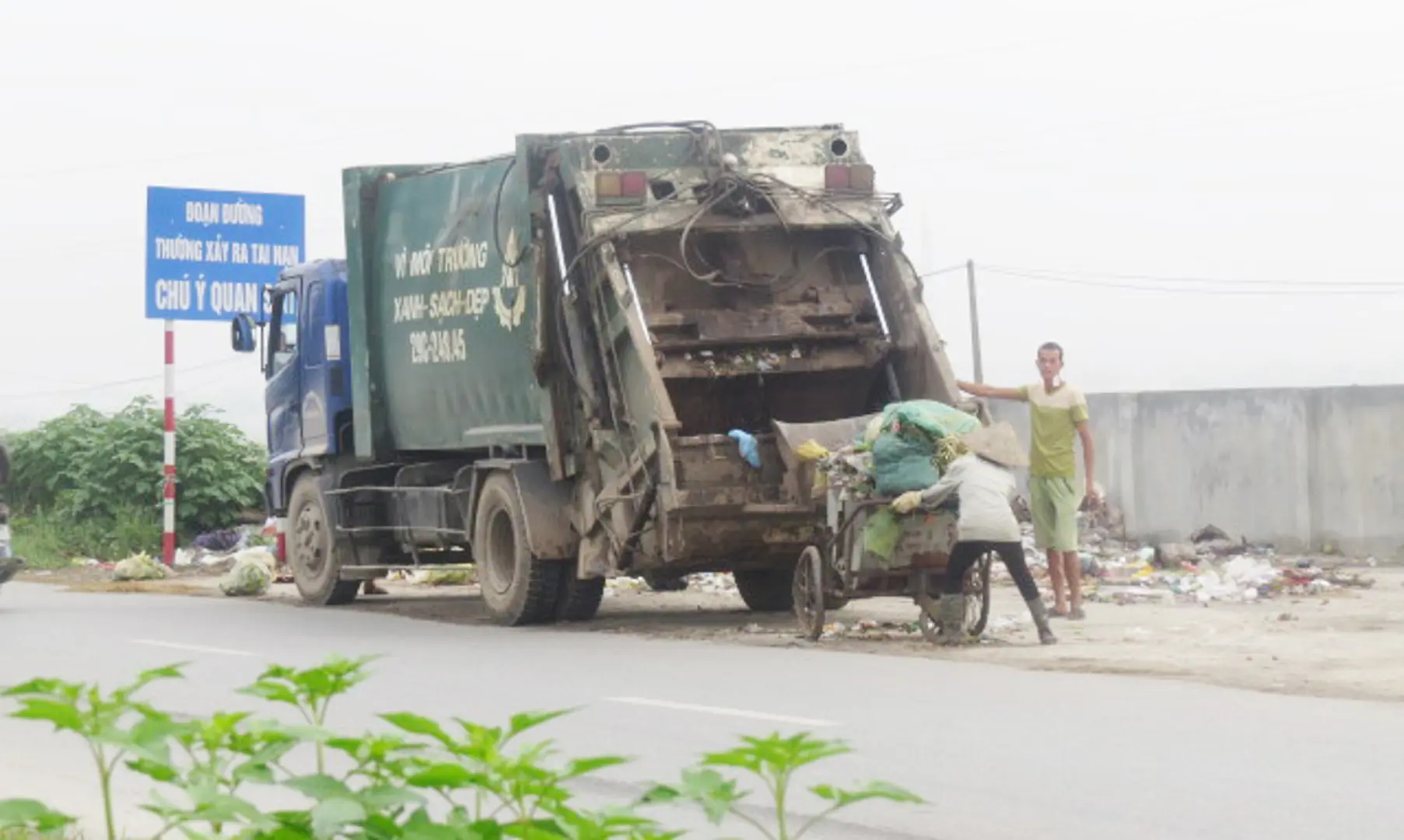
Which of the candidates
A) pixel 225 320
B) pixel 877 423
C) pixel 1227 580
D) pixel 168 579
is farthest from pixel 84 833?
pixel 225 320

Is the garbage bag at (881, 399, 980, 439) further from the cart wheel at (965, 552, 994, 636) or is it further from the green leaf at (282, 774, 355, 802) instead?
the green leaf at (282, 774, 355, 802)

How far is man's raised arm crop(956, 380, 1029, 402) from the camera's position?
15.8 m

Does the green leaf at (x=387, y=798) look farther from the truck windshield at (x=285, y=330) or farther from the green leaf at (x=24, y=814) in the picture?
the truck windshield at (x=285, y=330)

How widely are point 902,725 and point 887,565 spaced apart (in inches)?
152

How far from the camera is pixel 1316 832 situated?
7281 mm

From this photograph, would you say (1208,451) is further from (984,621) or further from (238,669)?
(238,669)

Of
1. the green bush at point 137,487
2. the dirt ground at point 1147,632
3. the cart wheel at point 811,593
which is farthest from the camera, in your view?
the green bush at point 137,487

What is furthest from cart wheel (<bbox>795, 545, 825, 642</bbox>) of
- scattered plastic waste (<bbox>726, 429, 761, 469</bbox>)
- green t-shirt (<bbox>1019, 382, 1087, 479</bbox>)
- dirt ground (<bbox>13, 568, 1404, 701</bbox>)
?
green t-shirt (<bbox>1019, 382, 1087, 479</bbox>)

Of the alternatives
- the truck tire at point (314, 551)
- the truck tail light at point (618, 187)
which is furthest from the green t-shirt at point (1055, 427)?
the truck tire at point (314, 551)

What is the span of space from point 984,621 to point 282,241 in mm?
18926

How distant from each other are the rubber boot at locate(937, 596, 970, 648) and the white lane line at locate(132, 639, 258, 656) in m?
4.17

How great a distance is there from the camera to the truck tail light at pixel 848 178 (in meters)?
16.0

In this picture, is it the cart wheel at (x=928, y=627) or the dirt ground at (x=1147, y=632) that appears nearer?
the dirt ground at (x=1147, y=632)

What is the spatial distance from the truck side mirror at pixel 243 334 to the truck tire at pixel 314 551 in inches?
48.0
